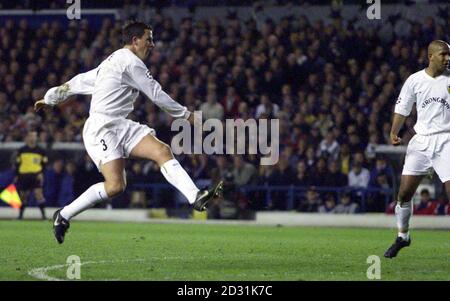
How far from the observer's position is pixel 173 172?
33.7 feet

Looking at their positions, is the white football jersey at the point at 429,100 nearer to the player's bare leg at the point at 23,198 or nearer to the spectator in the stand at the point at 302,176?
the spectator in the stand at the point at 302,176

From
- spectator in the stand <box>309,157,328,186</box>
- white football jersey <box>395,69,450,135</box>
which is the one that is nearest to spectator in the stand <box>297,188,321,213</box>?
spectator in the stand <box>309,157,328,186</box>

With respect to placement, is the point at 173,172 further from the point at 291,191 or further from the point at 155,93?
the point at 291,191

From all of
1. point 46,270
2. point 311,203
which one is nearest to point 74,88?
point 46,270

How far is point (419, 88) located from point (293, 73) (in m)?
11.6

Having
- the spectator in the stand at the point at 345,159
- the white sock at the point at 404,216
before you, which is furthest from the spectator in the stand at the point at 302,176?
the white sock at the point at 404,216

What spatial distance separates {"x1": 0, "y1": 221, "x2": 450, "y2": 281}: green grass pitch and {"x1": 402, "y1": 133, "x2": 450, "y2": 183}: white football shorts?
958 mm

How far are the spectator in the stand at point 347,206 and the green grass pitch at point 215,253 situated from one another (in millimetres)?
2193

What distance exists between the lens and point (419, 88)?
10.9 metres

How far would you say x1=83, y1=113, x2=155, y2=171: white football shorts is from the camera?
10508 mm

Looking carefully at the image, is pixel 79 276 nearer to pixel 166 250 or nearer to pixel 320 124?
pixel 166 250

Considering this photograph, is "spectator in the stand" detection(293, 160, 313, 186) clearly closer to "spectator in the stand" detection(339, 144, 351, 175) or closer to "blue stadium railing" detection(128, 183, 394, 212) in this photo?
"blue stadium railing" detection(128, 183, 394, 212)

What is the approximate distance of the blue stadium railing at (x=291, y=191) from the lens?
775 inches

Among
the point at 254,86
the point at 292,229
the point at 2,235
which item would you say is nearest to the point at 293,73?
the point at 254,86
